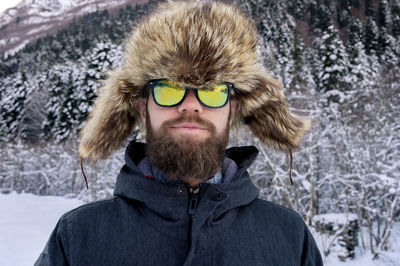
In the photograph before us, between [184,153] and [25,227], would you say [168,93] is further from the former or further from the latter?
[25,227]

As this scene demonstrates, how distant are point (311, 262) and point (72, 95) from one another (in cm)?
2765

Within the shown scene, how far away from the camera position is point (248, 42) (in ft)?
6.60

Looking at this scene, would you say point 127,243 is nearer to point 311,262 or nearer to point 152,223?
point 152,223

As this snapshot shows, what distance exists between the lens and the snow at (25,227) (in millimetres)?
6115

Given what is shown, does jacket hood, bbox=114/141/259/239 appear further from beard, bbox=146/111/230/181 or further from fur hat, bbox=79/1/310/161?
fur hat, bbox=79/1/310/161

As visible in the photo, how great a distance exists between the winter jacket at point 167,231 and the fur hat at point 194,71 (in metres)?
0.58

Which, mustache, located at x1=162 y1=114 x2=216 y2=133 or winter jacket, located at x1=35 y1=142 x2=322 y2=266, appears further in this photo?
mustache, located at x1=162 y1=114 x2=216 y2=133

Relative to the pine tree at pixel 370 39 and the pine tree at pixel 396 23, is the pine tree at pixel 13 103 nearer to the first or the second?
the pine tree at pixel 370 39

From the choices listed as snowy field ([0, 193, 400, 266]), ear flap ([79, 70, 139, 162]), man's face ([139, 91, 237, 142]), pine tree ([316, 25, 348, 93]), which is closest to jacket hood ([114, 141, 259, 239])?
man's face ([139, 91, 237, 142])

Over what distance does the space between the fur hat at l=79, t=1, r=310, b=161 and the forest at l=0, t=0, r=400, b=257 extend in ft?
1.02

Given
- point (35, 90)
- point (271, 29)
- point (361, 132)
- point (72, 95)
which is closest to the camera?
point (361, 132)

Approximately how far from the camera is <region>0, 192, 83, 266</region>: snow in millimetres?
6115

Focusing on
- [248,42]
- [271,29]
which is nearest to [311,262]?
[248,42]

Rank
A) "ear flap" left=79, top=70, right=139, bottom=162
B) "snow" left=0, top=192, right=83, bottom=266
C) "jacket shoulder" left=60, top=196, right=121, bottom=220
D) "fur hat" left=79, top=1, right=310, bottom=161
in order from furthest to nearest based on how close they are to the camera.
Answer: "snow" left=0, top=192, right=83, bottom=266, "ear flap" left=79, top=70, right=139, bottom=162, "fur hat" left=79, top=1, right=310, bottom=161, "jacket shoulder" left=60, top=196, right=121, bottom=220
